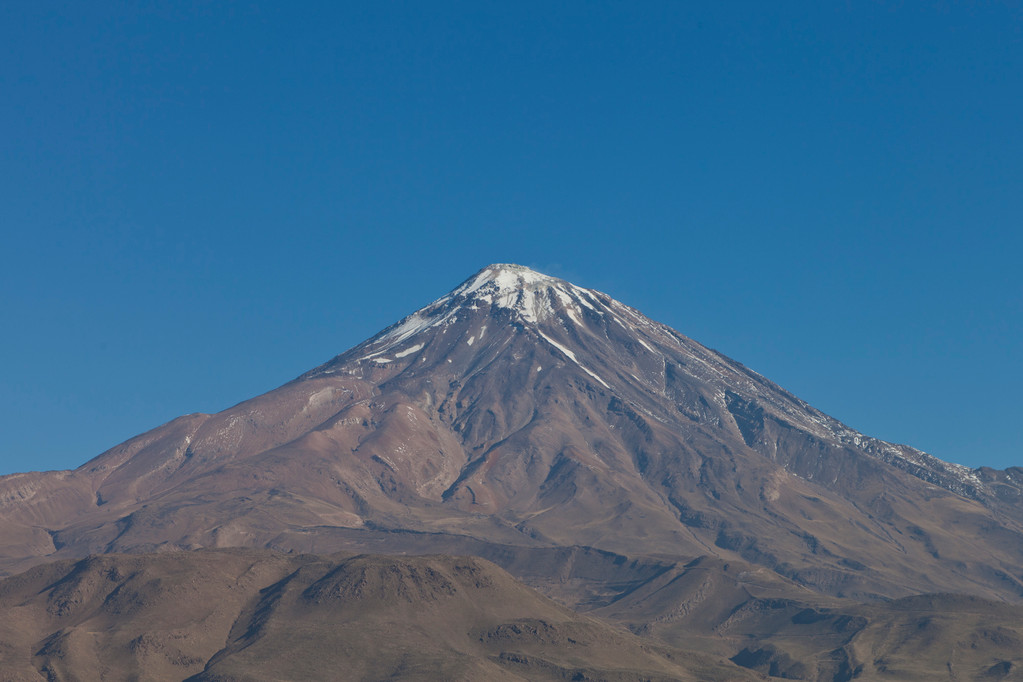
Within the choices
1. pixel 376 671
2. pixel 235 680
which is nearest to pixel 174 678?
pixel 235 680

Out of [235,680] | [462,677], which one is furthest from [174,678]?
[462,677]

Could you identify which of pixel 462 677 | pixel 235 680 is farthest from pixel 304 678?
pixel 462 677

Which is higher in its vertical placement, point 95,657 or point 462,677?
point 462,677

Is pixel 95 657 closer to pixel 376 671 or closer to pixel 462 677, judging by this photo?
pixel 376 671

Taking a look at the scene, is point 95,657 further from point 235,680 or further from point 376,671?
point 376,671

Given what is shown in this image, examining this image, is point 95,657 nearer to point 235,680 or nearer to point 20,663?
point 20,663

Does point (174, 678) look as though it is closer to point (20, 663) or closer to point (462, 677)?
point (20, 663)

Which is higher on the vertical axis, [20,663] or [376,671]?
[376,671]
